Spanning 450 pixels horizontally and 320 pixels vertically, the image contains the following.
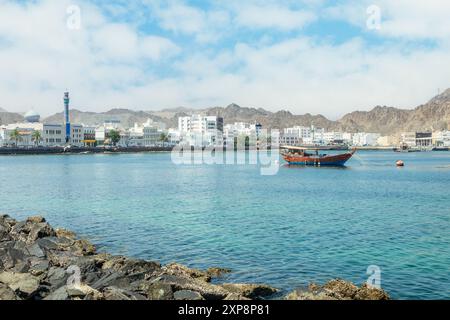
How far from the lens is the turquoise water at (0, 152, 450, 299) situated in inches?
807

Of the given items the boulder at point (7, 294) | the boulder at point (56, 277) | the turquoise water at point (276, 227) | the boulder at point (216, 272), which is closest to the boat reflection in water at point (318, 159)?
the turquoise water at point (276, 227)

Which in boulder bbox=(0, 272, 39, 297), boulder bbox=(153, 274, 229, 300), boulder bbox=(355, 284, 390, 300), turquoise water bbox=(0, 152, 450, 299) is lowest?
turquoise water bbox=(0, 152, 450, 299)

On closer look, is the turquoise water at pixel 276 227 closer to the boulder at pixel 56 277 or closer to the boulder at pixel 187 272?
the boulder at pixel 187 272

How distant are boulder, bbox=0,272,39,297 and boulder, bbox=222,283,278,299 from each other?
21.1 ft

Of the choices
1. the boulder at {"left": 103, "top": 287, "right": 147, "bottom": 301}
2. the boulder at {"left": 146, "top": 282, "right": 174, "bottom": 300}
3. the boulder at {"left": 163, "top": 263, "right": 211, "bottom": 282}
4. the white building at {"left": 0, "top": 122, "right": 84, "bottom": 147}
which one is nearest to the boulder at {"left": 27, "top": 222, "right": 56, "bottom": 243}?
the boulder at {"left": 163, "top": 263, "right": 211, "bottom": 282}

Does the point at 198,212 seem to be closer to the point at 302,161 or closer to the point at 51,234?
the point at 51,234

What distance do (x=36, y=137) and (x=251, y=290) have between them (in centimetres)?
17419

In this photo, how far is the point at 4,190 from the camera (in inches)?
2254

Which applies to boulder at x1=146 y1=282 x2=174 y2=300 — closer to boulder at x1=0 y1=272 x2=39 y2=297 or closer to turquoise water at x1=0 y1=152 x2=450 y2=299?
boulder at x1=0 y1=272 x2=39 y2=297

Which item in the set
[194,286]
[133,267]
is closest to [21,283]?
[133,267]

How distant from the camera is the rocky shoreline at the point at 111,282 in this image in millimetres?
14562

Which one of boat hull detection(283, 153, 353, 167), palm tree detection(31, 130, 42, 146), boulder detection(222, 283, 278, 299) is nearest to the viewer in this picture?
boulder detection(222, 283, 278, 299)
